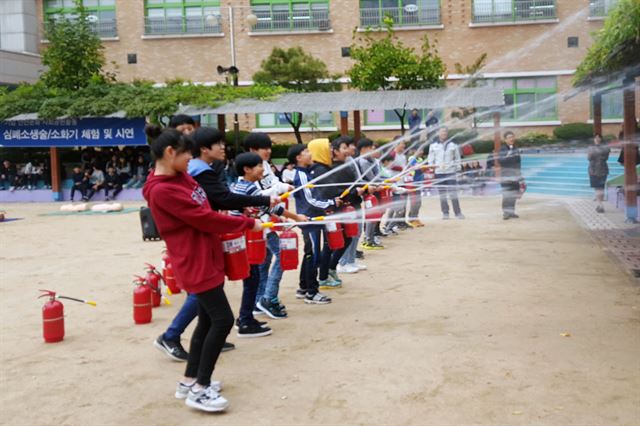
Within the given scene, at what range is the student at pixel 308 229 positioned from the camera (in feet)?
24.0

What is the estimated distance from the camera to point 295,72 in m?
28.0

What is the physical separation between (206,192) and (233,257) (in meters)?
0.65

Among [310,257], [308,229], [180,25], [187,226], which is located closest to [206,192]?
[187,226]

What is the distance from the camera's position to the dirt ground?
439 cm

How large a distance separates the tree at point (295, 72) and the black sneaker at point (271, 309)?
70.7ft

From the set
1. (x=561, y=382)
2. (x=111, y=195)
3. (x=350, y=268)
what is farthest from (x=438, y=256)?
(x=111, y=195)

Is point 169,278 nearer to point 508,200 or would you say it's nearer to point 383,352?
point 383,352

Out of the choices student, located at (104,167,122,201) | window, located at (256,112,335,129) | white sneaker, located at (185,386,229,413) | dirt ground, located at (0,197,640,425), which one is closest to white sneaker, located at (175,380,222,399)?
dirt ground, located at (0,197,640,425)

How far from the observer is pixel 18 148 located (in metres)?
25.4

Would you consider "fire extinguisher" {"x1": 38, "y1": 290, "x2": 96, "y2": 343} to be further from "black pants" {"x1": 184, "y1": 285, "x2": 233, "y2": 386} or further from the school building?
the school building

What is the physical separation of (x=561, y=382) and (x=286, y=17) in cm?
2955

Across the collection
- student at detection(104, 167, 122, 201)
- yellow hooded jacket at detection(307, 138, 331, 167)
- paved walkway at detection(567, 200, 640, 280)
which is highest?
yellow hooded jacket at detection(307, 138, 331, 167)

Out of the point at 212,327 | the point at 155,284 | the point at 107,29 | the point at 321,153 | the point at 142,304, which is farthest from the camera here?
the point at 107,29

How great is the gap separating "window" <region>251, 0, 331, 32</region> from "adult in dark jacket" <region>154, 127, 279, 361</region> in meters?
27.8
